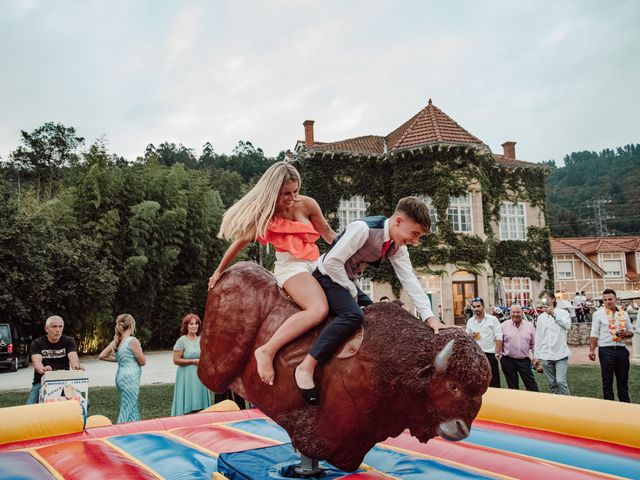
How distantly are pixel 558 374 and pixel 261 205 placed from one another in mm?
6500

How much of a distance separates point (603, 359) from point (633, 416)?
3757mm

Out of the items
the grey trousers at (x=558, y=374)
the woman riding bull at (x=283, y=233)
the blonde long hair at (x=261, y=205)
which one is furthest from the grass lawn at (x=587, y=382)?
the blonde long hair at (x=261, y=205)

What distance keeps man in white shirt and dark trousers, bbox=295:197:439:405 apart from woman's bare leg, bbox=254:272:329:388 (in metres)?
0.07

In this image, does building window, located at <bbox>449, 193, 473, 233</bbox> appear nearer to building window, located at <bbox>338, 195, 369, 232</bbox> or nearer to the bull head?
building window, located at <bbox>338, 195, 369, 232</bbox>

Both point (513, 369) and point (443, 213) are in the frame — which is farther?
point (443, 213)

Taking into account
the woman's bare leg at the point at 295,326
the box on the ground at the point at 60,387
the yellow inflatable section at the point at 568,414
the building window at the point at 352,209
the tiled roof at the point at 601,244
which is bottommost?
the yellow inflatable section at the point at 568,414

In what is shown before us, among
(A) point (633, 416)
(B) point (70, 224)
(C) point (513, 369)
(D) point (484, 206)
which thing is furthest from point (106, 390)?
(D) point (484, 206)

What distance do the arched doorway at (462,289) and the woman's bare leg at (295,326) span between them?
824 inches

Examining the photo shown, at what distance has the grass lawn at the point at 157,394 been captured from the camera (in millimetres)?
8414

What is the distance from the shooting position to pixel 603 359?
7.36 m

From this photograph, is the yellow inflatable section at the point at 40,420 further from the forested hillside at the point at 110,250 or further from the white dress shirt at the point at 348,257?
the forested hillside at the point at 110,250

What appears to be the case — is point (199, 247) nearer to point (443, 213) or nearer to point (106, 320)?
point (106, 320)

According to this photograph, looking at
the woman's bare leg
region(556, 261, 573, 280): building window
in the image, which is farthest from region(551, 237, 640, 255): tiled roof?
the woman's bare leg

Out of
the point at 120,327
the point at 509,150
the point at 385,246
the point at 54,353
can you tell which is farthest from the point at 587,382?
the point at 509,150
